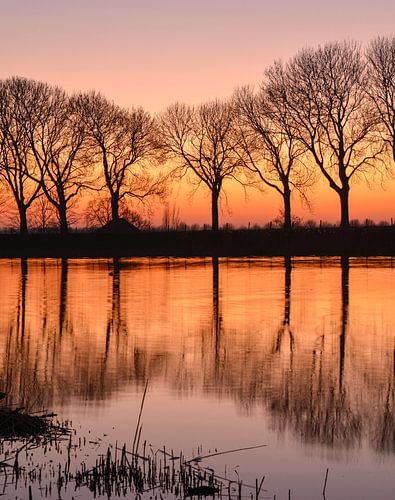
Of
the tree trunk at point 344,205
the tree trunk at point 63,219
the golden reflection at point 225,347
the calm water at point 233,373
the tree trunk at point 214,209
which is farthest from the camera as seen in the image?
the tree trunk at point 214,209

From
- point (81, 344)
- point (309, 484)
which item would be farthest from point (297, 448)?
point (81, 344)

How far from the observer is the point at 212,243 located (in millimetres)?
80812

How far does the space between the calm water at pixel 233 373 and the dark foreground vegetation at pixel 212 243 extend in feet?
127

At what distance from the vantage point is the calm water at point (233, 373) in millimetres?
10719

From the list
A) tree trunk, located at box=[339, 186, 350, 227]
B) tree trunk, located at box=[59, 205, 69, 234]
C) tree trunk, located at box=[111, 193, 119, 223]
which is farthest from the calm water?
tree trunk, located at box=[111, 193, 119, 223]

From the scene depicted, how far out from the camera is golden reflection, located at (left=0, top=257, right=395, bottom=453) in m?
13.5

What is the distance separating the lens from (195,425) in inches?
482

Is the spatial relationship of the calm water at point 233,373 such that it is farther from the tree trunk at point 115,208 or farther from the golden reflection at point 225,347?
the tree trunk at point 115,208

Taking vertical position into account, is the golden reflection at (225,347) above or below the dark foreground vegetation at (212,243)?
below

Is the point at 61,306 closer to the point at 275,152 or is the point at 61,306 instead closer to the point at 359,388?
the point at 359,388

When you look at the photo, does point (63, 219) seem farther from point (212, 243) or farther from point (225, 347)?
point (225, 347)

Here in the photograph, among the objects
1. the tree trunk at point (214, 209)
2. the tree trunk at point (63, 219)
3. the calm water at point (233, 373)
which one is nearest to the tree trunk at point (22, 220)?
the tree trunk at point (63, 219)

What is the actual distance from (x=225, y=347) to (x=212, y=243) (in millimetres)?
61616

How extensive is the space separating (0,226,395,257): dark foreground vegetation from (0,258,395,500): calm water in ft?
127
